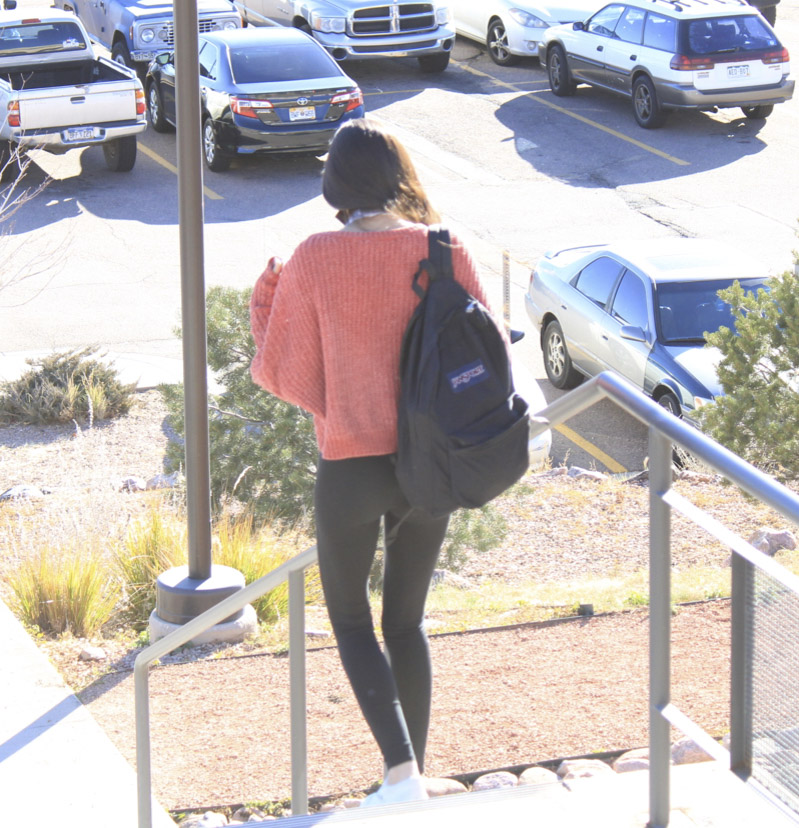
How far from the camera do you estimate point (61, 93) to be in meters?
15.7

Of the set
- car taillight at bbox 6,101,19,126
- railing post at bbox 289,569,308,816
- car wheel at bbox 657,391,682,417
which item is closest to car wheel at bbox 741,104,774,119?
car wheel at bbox 657,391,682,417

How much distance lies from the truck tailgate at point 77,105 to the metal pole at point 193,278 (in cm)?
1088

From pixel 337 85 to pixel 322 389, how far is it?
14691 millimetres

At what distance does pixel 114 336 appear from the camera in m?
12.8

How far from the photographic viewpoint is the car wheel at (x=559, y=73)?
67.9 ft

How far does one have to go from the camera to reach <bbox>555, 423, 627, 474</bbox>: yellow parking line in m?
10.9

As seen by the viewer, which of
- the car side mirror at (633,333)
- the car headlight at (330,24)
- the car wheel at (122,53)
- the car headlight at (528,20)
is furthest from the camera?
the car headlight at (528,20)

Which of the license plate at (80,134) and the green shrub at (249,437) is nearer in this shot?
the green shrub at (249,437)

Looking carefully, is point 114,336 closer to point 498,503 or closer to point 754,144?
point 498,503

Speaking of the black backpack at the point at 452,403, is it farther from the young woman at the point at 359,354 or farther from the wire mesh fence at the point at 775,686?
the wire mesh fence at the point at 775,686

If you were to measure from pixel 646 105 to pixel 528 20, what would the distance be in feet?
12.3

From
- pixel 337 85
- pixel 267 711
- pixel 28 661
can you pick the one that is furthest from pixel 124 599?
pixel 337 85

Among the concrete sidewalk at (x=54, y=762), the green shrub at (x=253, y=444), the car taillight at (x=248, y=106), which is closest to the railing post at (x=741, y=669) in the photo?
the concrete sidewalk at (x=54, y=762)

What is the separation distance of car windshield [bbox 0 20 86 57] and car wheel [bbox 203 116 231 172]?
73.2 inches
